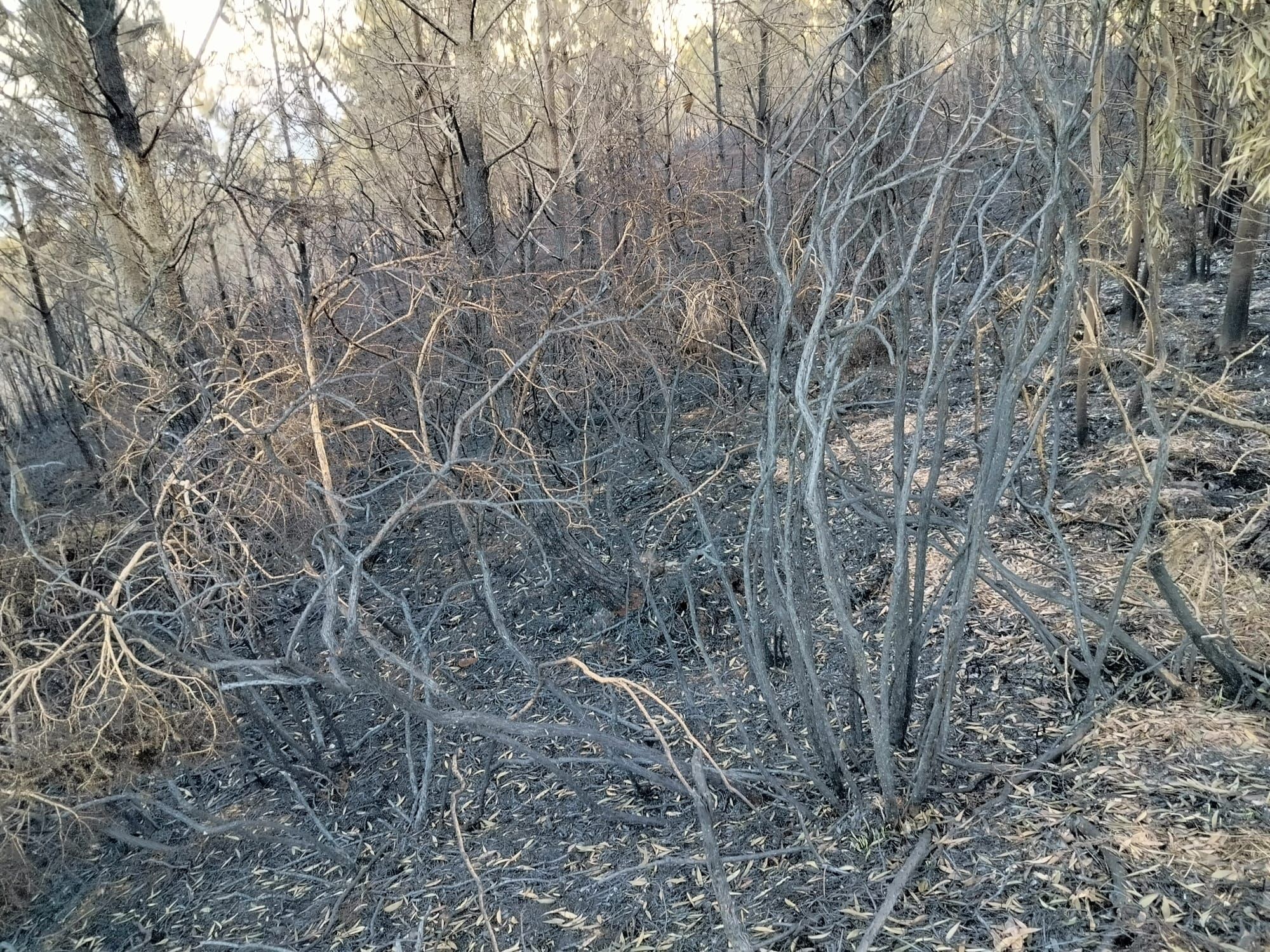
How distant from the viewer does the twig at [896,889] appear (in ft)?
7.08

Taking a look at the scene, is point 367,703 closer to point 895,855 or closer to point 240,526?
point 240,526

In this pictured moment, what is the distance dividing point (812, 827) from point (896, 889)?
421mm

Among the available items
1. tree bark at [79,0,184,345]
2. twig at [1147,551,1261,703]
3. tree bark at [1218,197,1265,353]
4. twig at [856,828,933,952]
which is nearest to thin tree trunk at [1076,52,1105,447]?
twig at [1147,551,1261,703]

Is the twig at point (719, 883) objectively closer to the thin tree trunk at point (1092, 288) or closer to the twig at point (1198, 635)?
the twig at point (1198, 635)

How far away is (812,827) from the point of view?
2.65 meters

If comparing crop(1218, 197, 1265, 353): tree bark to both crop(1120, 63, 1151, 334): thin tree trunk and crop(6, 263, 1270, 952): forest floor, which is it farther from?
crop(6, 263, 1270, 952): forest floor

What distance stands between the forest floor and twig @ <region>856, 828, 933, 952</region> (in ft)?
0.12

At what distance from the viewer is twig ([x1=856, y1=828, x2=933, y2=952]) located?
2158 millimetres

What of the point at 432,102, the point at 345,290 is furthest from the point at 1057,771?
the point at 345,290

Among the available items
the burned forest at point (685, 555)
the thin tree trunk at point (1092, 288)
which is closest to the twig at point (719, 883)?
the burned forest at point (685, 555)

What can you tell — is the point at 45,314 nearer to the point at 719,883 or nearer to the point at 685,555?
the point at 685,555

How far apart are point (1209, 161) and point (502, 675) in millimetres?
8826

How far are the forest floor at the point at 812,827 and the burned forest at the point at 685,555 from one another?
0.02m

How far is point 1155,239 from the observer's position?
5523 millimetres
